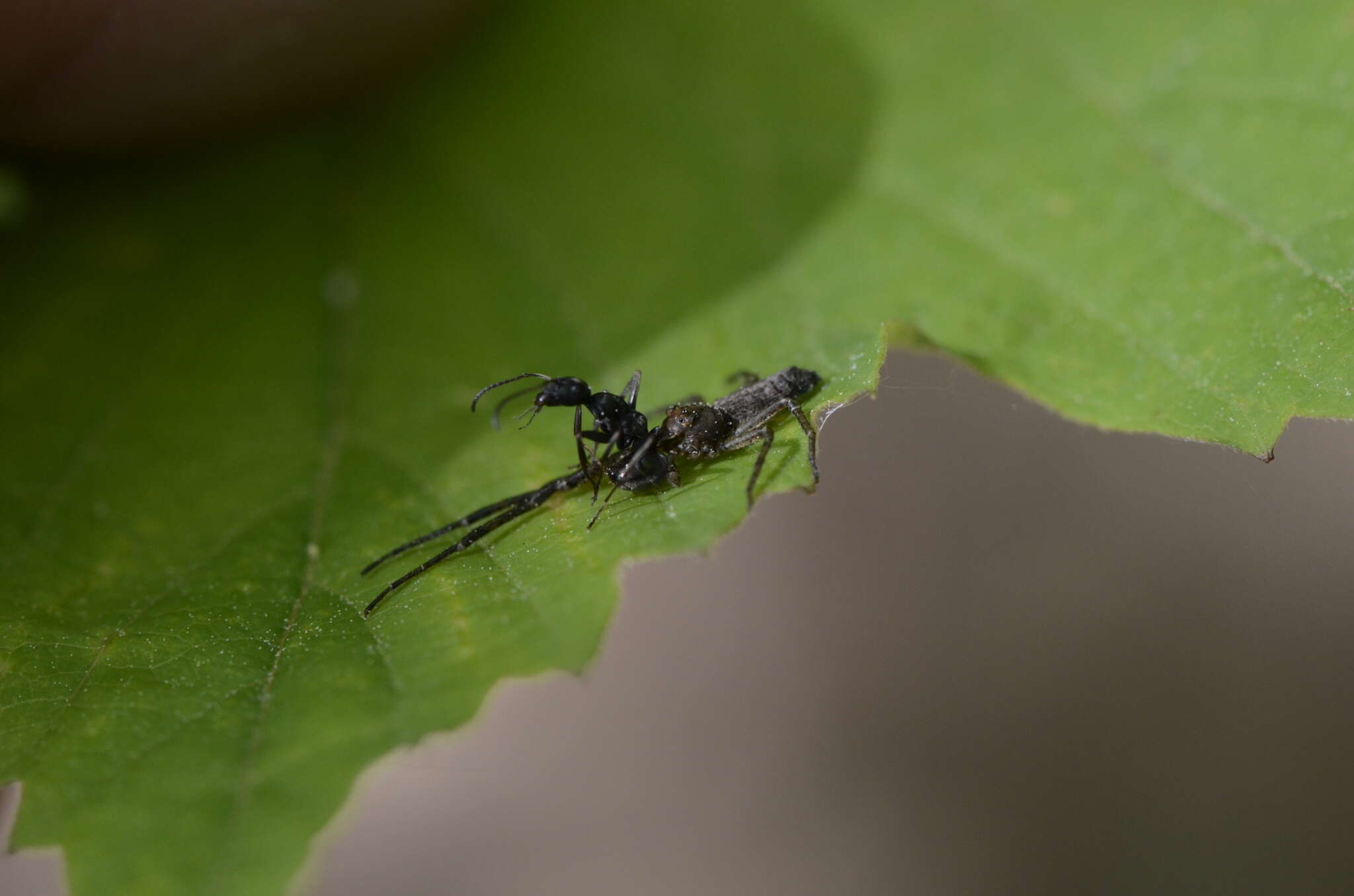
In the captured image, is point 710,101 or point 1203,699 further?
point 1203,699

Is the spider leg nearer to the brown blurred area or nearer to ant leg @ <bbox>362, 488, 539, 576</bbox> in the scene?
ant leg @ <bbox>362, 488, 539, 576</bbox>

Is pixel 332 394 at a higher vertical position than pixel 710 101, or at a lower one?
lower

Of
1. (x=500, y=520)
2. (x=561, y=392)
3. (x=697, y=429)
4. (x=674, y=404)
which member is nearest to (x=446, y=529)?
(x=500, y=520)

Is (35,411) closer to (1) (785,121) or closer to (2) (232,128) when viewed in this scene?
(2) (232,128)

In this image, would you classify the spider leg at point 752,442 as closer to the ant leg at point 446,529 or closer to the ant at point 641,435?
the ant at point 641,435

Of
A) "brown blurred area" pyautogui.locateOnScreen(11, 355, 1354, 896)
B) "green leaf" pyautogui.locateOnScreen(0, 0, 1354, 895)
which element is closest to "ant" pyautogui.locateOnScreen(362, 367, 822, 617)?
"green leaf" pyautogui.locateOnScreen(0, 0, 1354, 895)

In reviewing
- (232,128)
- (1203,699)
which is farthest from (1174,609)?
(232,128)

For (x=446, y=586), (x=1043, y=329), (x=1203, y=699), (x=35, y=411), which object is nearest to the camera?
(x=446, y=586)

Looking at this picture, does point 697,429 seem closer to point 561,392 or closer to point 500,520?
point 561,392
